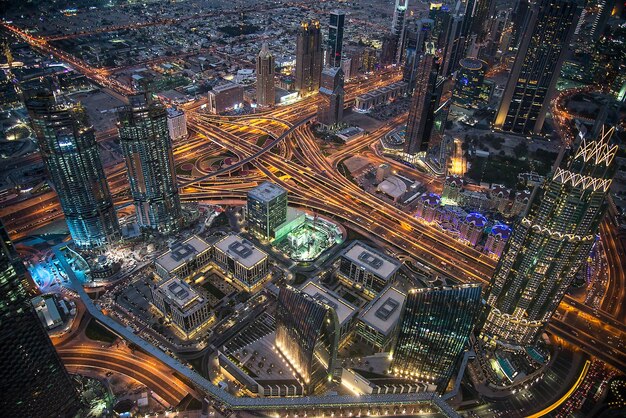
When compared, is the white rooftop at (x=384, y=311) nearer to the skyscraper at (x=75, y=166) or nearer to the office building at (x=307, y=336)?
the office building at (x=307, y=336)

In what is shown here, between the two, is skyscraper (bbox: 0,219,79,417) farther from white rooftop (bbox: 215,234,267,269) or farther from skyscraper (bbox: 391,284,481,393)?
→ skyscraper (bbox: 391,284,481,393)

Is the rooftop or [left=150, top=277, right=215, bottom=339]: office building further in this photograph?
the rooftop

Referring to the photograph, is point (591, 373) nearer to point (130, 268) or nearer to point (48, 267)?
point (130, 268)

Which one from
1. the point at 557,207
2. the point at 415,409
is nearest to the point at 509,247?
the point at 557,207

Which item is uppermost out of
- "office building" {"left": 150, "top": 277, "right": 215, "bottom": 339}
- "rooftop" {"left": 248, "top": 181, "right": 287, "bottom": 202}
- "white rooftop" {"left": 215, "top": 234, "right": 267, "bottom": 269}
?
"rooftop" {"left": 248, "top": 181, "right": 287, "bottom": 202}

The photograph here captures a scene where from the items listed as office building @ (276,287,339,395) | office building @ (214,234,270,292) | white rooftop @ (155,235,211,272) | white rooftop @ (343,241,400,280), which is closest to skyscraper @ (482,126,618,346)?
white rooftop @ (343,241,400,280)

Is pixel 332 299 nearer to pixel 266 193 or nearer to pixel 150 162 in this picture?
pixel 266 193

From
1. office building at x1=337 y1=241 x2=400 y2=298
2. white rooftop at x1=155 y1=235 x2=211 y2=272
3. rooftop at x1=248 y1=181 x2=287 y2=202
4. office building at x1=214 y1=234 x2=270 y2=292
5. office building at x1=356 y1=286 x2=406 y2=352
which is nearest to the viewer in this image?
office building at x1=356 y1=286 x2=406 y2=352

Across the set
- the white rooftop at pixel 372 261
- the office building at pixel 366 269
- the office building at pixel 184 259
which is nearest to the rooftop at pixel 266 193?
Result: the office building at pixel 184 259
